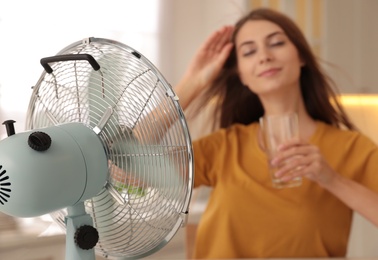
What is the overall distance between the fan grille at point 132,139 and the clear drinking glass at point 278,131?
0.66m

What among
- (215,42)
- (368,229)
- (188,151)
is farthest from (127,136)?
(368,229)

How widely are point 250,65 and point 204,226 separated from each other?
49 centimetres

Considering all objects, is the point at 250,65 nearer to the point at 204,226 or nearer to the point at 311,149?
the point at 311,149

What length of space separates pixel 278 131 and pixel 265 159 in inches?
11.3

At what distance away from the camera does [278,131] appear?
1.58 metres

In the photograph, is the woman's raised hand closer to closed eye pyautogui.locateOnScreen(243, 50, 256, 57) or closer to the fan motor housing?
closed eye pyautogui.locateOnScreen(243, 50, 256, 57)

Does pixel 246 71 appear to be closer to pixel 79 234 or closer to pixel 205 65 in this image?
pixel 205 65

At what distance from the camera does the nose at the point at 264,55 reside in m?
1.75

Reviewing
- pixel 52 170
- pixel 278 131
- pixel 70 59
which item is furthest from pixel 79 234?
pixel 278 131

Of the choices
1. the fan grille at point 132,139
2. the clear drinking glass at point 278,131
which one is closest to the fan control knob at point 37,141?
the fan grille at point 132,139

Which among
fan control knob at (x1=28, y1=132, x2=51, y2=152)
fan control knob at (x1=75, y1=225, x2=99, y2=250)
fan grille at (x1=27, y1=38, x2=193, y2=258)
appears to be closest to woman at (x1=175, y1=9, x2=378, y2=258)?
fan grille at (x1=27, y1=38, x2=193, y2=258)

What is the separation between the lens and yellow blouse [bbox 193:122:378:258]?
5.72 ft

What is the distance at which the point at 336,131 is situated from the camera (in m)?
1.87

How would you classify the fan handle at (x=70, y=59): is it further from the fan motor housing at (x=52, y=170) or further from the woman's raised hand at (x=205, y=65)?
the woman's raised hand at (x=205, y=65)
